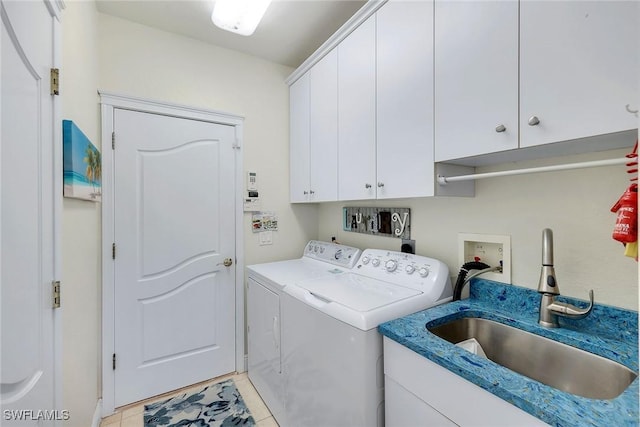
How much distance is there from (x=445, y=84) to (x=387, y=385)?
129 cm

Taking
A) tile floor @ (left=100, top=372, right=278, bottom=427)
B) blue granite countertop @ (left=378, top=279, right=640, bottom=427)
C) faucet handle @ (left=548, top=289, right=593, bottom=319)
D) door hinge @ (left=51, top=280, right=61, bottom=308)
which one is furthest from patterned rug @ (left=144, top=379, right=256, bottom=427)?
faucet handle @ (left=548, top=289, right=593, bottom=319)

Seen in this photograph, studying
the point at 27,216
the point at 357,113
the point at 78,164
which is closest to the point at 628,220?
the point at 357,113

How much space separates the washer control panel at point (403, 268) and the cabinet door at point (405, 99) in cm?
41

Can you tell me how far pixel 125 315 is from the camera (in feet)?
6.52

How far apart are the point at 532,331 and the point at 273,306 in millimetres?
1347

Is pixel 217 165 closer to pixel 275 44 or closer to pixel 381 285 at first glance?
pixel 275 44

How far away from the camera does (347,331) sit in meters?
1.18

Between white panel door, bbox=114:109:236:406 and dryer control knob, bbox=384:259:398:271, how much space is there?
1.30m

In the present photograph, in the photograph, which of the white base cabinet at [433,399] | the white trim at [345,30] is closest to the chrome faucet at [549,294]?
the white base cabinet at [433,399]

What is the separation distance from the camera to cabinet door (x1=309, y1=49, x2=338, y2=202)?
193 centimetres

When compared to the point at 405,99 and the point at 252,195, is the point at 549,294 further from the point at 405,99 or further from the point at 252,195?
the point at 252,195

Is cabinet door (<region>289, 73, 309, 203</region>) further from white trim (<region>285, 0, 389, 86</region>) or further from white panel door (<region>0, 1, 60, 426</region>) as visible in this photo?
white panel door (<region>0, 1, 60, 426</region>)

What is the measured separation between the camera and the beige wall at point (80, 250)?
122cm

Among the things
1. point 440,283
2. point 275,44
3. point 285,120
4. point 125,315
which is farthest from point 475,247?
point 125,315
